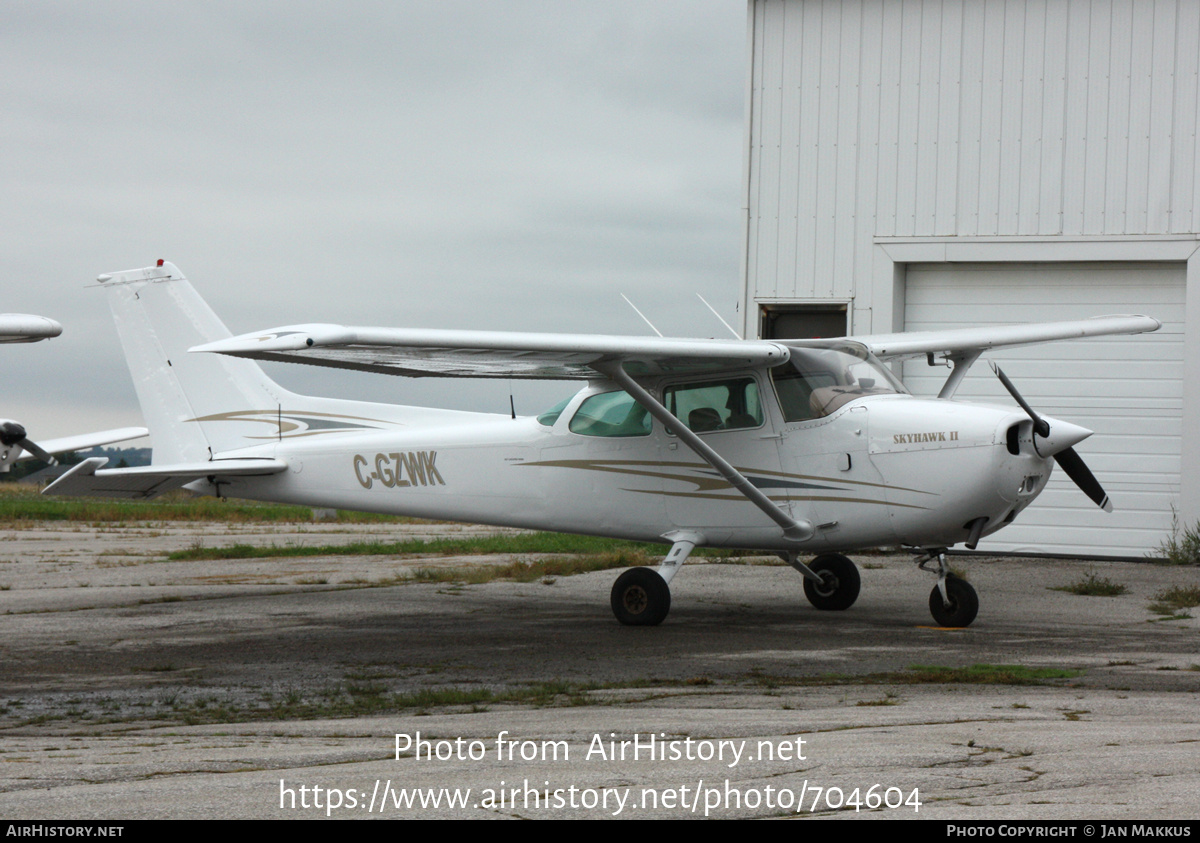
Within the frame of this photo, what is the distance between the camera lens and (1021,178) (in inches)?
656

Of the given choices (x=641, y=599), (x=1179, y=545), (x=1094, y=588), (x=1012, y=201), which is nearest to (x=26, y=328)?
(x=641, y=599)

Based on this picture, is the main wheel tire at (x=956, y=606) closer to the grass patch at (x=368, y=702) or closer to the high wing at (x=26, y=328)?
the grass patch at (x=368, y=702)

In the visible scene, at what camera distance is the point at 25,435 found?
11.7 m

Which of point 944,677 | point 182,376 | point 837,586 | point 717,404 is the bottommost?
point 837,586

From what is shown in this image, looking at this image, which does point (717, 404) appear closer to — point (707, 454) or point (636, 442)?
point (707, 454)

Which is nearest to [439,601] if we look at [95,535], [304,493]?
[304,493]

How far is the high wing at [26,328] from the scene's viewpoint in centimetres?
572

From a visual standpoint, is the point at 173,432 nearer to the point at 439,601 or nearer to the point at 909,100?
the point at 439,601

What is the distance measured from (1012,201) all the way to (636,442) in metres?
8.28

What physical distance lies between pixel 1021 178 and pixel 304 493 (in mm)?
10424

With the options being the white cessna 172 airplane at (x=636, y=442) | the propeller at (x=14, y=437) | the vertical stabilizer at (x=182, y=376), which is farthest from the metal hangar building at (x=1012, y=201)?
the propeller at (x=14, y=437)

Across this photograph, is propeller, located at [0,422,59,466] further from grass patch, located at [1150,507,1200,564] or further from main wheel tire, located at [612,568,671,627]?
grass patch, located at [1150,507,1200,564]

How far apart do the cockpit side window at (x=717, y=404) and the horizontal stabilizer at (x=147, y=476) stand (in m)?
4.46

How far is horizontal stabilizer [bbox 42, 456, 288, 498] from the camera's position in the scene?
11.3 metres
